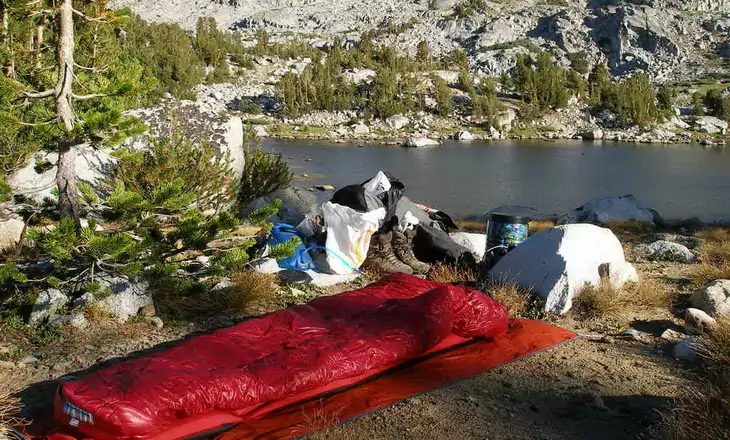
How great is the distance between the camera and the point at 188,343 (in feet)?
14.8

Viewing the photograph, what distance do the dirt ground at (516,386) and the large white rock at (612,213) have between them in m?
8.73

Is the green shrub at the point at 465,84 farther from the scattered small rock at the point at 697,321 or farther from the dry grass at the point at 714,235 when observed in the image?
the scattered small rock at the point at 697,321

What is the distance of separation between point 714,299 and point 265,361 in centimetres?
450

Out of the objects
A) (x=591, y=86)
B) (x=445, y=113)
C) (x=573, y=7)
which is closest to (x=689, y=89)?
(x=591, y=86)

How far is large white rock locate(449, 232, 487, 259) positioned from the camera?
29.0ft

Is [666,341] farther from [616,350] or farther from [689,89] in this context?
[689,89]

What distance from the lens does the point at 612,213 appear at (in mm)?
14695

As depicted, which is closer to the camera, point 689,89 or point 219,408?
point 219,408

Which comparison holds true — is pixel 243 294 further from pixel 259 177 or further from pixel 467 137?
pixel 467 137

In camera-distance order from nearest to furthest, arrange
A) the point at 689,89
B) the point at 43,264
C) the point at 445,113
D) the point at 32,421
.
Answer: the point at 32,421 → the point at 43,264 → the point at 445,113 → the point at 689,89

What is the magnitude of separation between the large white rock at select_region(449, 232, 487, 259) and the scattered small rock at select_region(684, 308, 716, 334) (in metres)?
3.18

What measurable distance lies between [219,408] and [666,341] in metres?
3.85

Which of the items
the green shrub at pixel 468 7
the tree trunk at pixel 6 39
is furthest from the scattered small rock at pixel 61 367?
the green shrub at pixel 468 7

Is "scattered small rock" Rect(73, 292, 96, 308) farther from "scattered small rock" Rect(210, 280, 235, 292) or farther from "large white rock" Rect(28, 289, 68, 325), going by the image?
"scattered small rock" Rect(210, 280, 235, 292)
